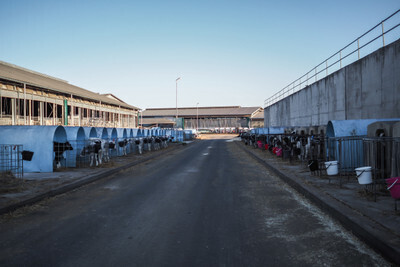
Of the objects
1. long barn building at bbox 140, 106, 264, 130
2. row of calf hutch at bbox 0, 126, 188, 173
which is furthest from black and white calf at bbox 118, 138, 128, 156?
long barn building at bbox 140, 106, 264, 130

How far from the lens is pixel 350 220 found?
5.34 m

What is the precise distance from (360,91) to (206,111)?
81722mm

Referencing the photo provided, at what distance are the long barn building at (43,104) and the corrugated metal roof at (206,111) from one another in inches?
1776

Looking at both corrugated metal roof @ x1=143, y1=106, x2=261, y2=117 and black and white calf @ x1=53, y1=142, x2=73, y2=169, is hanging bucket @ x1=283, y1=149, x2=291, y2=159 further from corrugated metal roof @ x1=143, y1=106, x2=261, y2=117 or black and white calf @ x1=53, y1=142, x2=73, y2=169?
corrugated metal roof @ x1=143, y1=106, x2=261, y2=117

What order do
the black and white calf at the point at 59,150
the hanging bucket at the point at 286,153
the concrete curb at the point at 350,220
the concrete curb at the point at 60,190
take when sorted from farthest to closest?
the hanging bucket at the point at 286,153
the black and white calf at the point at 59,150
the concrete curb at the point at 60,190
the concrete curb at the point at 350,220

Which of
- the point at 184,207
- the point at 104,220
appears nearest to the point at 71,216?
the point at 104,220

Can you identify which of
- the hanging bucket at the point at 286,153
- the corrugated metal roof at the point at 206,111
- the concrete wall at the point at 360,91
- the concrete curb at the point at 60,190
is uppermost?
the corrugated metal roof at the point at 206,111

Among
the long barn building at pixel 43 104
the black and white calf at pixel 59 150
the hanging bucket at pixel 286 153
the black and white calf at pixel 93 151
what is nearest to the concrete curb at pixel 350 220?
the hanging bucket at pixel 286 153

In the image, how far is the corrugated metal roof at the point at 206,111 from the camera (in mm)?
89975

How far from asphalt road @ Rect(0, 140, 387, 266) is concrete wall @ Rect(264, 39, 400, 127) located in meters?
7.72

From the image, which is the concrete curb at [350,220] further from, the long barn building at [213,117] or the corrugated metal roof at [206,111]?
the corrugated metal roof at [206,111]

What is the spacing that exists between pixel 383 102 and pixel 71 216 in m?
13.5

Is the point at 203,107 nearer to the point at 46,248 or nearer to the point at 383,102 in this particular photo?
the point at 383,102

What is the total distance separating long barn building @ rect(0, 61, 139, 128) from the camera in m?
24.5
